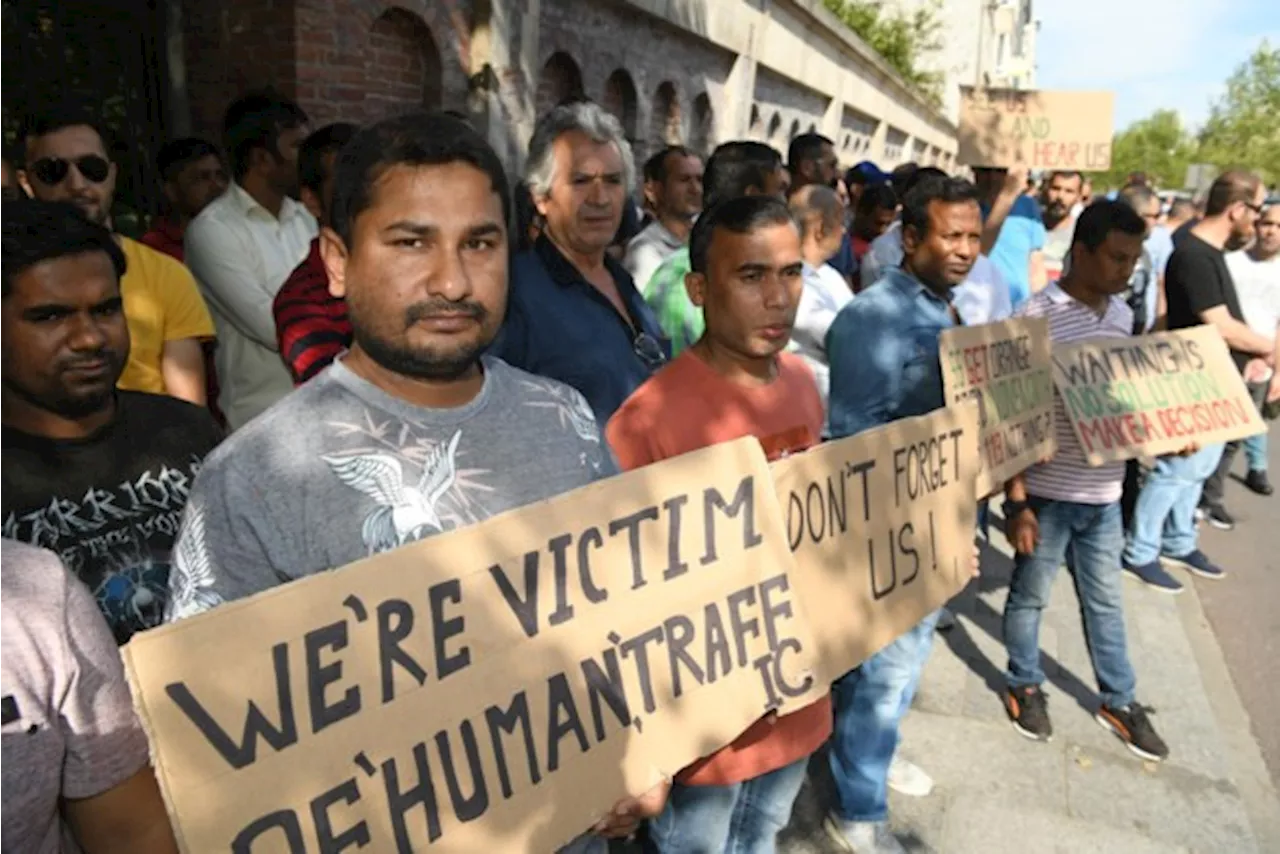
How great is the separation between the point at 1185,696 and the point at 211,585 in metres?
4.17

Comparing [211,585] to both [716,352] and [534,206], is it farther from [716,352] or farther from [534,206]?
[534,206]

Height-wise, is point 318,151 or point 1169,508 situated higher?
point 318,151

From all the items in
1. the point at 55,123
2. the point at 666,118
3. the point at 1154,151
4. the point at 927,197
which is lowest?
the point at 927,197

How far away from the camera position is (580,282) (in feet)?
8.82

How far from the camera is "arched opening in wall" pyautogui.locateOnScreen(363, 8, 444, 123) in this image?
19.3 ft

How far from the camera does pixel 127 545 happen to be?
172cm

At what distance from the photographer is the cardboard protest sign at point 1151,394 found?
3221 mm

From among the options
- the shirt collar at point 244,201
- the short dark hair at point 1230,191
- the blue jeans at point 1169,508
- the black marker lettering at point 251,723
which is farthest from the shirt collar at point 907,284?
the short dark hair at point 1230,191

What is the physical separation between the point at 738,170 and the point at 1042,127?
364 cm

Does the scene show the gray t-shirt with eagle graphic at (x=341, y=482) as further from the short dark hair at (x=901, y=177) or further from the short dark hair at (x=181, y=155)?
the short dark hair at (x=901, y=177)

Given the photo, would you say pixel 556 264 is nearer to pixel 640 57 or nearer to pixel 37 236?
pixel 37 236

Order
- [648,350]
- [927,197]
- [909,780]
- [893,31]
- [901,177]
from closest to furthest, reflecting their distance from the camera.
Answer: [648,350] < [927,197] < [909,780] < [901,177] < [893,31]

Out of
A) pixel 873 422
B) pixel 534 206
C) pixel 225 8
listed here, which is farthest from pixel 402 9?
pixel 873 422

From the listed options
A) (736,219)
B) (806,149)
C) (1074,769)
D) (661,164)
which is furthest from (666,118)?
(736,219)
